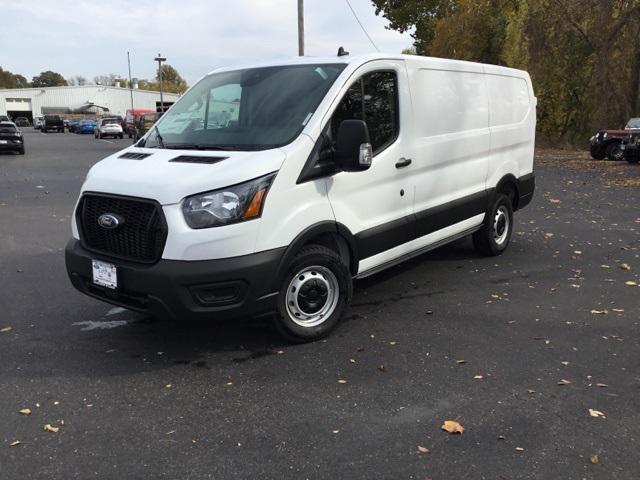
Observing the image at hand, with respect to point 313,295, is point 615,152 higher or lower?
lower

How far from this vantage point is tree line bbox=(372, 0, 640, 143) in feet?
75.6

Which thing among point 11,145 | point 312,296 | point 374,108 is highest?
point 374,108

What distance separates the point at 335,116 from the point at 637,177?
14833 mm

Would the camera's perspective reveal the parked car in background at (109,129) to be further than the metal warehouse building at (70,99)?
No

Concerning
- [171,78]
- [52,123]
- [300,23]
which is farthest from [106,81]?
[300,23]

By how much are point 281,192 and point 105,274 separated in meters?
1.33

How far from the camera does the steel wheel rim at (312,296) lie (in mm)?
4305

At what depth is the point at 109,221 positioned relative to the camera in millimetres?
3998

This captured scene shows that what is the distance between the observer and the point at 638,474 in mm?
2830

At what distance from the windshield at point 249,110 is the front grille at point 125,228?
74 cm

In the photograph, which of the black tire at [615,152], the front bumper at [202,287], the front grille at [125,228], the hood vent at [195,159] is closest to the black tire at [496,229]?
the front bumper at [202,287]

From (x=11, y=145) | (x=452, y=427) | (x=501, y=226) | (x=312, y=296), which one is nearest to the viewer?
(x=452, y=427)

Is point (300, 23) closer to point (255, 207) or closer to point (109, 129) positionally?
point (255, 207)

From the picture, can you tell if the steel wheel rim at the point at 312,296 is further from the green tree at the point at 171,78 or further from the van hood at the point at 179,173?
the green tree at the point at 171,78
